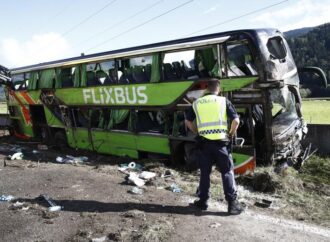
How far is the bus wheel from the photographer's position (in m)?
13.5

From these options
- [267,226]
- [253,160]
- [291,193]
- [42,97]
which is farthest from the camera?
[42,97]

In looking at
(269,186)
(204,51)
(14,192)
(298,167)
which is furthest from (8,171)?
(298,167)

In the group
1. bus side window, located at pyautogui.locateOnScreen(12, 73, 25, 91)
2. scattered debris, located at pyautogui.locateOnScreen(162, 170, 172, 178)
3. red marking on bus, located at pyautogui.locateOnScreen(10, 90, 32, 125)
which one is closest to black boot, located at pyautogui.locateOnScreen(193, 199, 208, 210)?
scattered debris, located at pyautogui.locateOnScreen(162, 170, 172, 178)

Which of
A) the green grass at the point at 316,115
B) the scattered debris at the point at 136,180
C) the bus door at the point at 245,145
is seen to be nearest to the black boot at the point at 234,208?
→ the scattered debris at the point at 136,180

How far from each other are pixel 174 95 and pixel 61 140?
6.20 metres

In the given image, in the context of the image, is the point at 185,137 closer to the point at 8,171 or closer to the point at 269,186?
the point at 269,186

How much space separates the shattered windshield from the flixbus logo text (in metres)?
3.15

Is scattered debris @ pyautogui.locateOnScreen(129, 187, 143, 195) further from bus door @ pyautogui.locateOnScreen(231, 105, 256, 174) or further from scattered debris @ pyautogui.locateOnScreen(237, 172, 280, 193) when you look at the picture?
bus door @ pyautogui.locateOnScreen(231, 105, 256, 174)

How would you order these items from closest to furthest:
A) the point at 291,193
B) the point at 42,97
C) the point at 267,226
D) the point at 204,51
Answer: the point at 267,226
the point at 291,193
the point at 204,51
the point at 42,97

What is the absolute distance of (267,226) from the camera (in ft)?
16.6

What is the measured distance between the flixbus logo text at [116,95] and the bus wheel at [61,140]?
2.34 m

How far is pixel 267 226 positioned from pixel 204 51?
14.7 feet

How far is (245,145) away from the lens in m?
8.05

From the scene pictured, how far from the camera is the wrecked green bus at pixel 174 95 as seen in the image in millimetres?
7832
